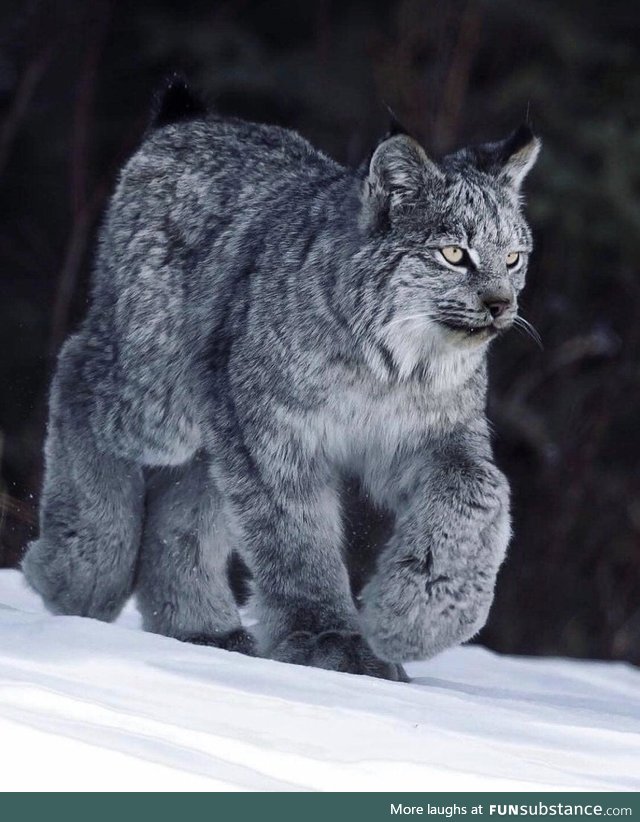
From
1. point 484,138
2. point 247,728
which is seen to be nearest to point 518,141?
point 247,728

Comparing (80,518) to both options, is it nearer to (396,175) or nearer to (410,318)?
(410,318)

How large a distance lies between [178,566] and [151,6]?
643cm

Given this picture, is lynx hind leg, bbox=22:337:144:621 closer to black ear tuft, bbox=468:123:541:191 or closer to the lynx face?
the lynx face

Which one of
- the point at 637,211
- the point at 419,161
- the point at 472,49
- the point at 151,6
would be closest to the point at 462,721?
the point at 419,161

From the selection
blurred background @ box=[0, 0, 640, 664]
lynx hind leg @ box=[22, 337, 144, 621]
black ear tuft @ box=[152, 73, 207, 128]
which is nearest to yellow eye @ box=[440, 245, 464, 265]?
lynx hind leg @ box=[22, 337, 144, 621]

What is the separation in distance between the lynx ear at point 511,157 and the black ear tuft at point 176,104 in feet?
3.90

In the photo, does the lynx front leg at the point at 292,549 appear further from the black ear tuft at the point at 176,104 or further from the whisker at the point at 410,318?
the black ear tuft at the point at 176,104

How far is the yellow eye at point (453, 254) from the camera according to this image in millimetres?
4070

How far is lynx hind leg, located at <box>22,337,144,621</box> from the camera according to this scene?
4797 millimetres

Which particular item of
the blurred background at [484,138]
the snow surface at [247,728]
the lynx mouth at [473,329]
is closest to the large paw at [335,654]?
the snow surface at [247,728]

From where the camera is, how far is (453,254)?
4.07 meters

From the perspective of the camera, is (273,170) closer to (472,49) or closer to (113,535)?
(113,535)

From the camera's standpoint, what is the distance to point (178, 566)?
490 centimetres

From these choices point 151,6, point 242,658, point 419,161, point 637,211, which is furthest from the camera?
point 151,6
